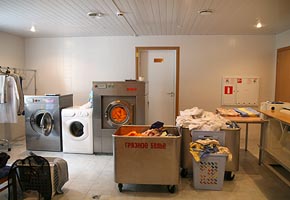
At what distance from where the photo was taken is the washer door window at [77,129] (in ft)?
14.1

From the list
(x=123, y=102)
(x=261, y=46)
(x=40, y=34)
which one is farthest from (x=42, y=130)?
(x=261, y=46)

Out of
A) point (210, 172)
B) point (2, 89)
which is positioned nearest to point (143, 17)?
point (210, 172)

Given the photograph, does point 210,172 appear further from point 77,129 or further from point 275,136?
point 77,129

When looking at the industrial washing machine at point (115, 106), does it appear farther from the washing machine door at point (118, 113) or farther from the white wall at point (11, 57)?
the white wall at point (11, 57)

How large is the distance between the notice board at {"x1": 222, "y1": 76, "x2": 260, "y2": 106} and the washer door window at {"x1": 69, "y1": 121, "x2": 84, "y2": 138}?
10.5 ft

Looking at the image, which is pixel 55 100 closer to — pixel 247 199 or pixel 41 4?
pixel 41 4

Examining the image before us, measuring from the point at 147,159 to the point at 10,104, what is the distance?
9.93 ft

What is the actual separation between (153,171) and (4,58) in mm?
4173

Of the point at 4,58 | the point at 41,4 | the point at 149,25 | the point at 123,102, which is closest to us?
the point at 41,4

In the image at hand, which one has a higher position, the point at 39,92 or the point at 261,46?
the point at 261,46

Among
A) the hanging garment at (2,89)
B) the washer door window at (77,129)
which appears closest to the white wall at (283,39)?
the washer door window at (77,129)

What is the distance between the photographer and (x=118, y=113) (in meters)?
4.18

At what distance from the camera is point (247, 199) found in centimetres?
270

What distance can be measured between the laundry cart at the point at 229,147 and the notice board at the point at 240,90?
7.25 ft
